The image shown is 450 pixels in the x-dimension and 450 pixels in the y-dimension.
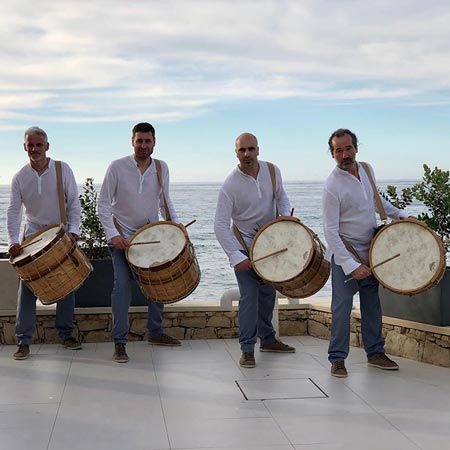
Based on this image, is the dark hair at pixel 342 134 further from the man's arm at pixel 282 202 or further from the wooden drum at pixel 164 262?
the wooden drum at pixel 164 262

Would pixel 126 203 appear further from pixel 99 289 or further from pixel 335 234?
pixel 335 234

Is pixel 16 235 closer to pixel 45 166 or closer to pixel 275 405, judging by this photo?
pixel 45 166

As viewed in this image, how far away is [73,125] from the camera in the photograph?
5153 centimetres

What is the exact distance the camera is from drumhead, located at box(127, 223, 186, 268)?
450cm

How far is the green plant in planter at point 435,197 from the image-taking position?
471 cm

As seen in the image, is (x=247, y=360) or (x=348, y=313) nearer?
(x=348, y=313)

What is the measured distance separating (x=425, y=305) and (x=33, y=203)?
8.47 feet

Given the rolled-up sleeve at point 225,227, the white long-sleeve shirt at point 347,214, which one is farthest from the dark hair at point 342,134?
the rolled-up sleeve at point 225,227

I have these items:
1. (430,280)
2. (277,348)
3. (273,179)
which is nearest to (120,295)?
(277,348)

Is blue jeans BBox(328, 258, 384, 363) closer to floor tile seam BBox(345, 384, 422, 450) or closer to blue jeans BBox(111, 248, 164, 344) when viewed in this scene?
floor tile seam BBox(345, 384, 422, 450)

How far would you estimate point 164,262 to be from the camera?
14.6ft

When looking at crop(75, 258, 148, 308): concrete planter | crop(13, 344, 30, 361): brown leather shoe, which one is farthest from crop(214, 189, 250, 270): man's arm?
crop(13, 344, 30, 361): brown leather shoe

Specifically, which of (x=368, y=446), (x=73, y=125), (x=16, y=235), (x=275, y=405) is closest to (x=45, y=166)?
(x=16, y=235)

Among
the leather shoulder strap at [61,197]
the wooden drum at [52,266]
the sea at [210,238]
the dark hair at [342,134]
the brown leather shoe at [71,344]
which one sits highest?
the dark hair at [342,134]
